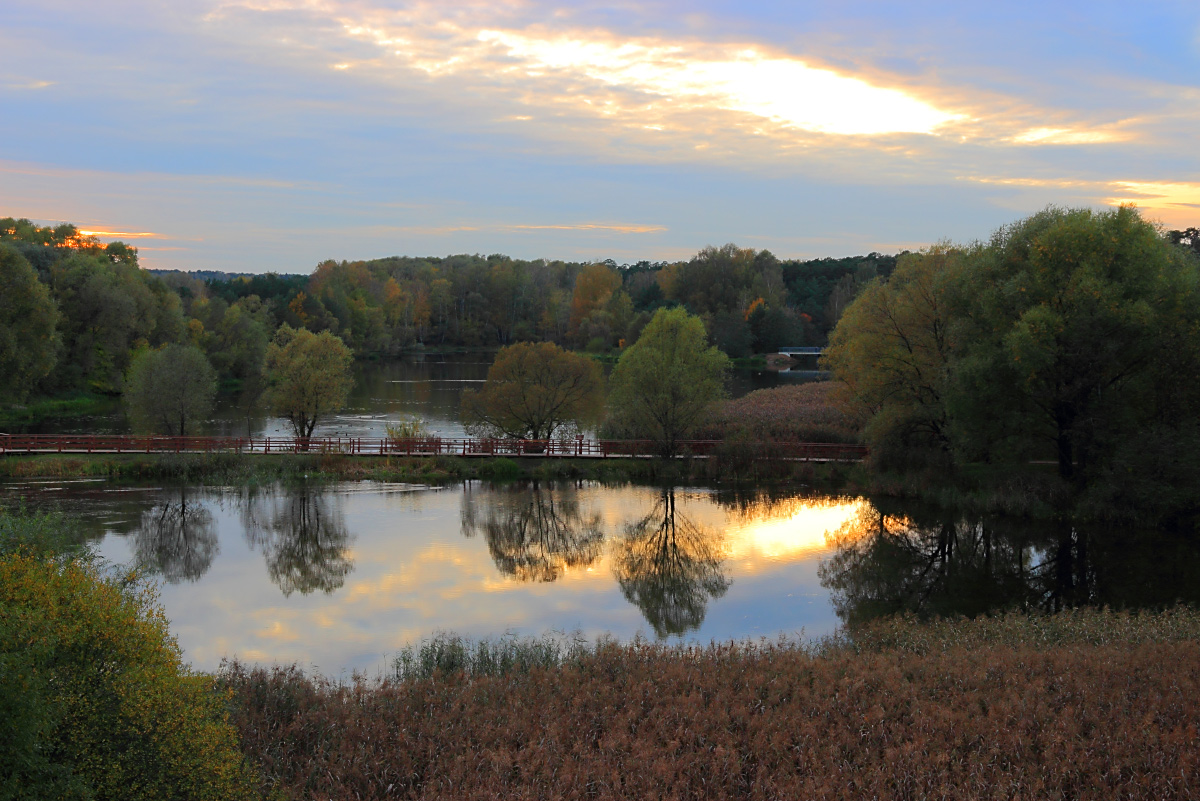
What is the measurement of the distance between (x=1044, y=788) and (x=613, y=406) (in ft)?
106

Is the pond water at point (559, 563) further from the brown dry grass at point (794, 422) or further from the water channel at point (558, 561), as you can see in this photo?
the brown dry grass at point (794, 422)

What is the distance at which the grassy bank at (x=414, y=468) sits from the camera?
35.6 m

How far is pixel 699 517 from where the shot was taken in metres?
30.6

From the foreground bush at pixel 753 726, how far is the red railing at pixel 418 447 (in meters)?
23.4

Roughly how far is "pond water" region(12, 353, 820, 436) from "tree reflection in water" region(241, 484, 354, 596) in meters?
16.1

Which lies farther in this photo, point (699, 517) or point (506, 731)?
point (699, 517)

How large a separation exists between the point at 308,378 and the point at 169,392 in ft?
20.9

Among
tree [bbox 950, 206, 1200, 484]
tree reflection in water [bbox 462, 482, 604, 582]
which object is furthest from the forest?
tree [bbox 950, 206, 1200, 484]

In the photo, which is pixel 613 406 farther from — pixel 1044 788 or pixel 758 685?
pixel 1044 788

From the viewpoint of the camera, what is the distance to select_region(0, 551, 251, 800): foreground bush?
767 cm

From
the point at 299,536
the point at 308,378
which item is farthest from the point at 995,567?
the point at 308,378

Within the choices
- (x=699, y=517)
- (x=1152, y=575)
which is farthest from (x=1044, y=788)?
(x=699, y=517)

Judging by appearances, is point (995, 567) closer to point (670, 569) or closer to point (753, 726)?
point (670, 569)

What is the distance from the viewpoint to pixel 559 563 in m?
24.9
